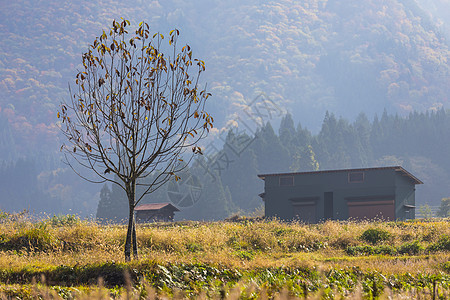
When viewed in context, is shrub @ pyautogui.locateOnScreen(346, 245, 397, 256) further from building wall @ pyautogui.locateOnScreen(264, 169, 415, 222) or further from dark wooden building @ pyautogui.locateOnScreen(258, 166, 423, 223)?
building wall @ pyautogui.locateOnScreen(264, 169, 415, 222)

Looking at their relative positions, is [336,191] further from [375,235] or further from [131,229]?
[131,229]

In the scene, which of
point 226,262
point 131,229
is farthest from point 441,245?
point 131,229

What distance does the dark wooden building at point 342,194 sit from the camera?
51.6 meters

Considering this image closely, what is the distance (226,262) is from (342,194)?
132 feet

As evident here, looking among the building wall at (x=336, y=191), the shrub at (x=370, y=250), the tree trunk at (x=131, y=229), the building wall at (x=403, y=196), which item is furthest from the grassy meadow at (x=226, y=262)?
the building wall at (x=403, y=196)

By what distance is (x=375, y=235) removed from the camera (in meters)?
26.9

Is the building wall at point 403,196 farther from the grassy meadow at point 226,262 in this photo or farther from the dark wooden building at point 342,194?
the grassy meadow at point 226,262

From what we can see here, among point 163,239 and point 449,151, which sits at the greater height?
point 449,151

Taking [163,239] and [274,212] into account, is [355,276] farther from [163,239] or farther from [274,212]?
[274,212]

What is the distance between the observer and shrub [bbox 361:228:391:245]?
2675 centimetres

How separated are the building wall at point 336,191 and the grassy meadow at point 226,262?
21664 mm

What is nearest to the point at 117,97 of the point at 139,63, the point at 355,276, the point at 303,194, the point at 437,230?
the point at 139,63

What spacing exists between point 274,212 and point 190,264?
42977 mm

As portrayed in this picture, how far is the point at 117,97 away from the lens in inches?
640
